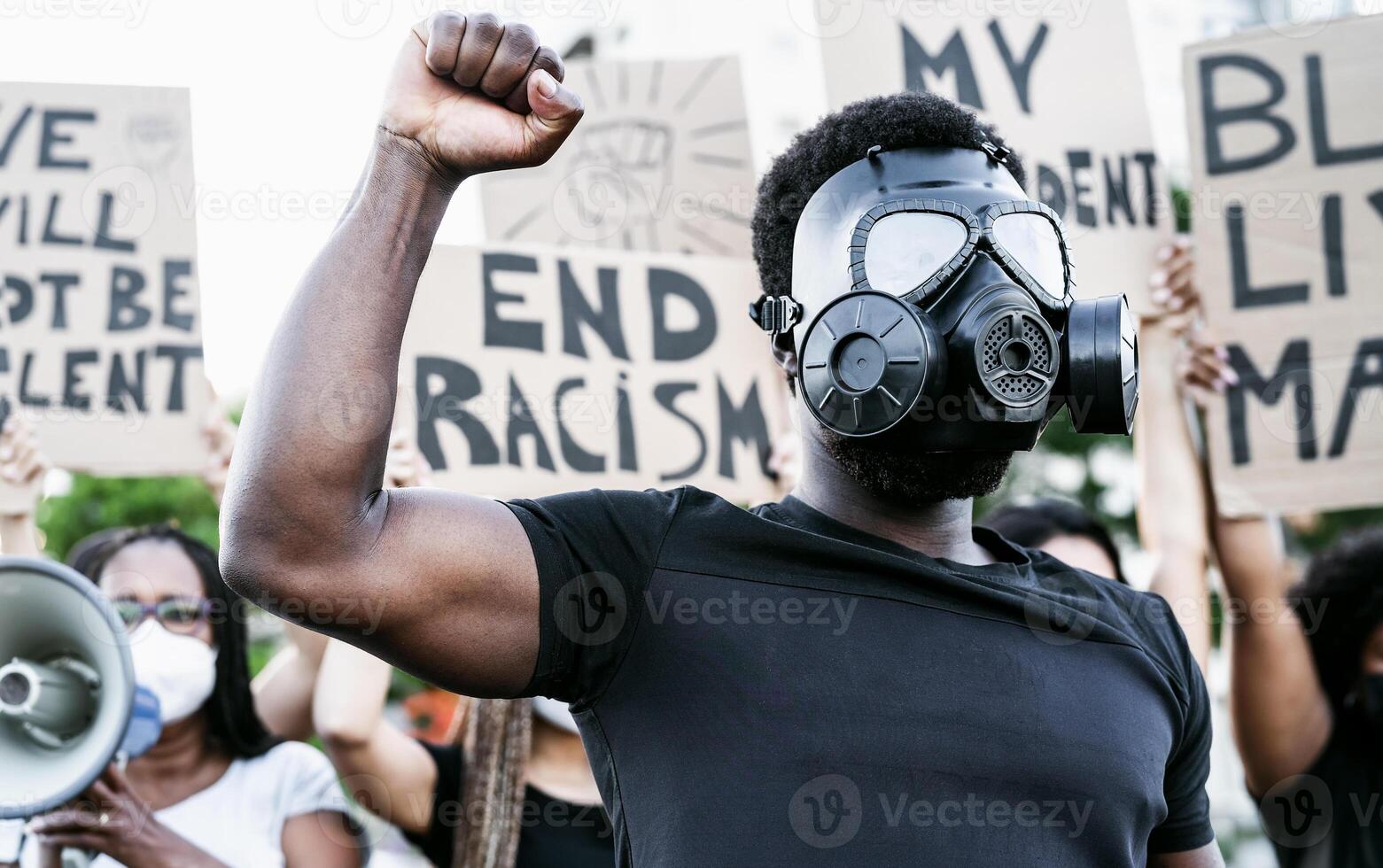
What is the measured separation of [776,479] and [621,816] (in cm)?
255

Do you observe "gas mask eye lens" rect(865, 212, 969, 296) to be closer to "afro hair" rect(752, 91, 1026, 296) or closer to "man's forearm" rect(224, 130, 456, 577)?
"afro hair" rect(752, 91, 1026, 296)

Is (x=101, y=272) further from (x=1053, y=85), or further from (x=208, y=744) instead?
(x=1053, y=85)

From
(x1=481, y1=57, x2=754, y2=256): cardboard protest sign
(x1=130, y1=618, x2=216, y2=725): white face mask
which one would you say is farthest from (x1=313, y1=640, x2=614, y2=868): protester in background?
(x1=481, y1=57, x2=754, y2=256): cardboard protest sign

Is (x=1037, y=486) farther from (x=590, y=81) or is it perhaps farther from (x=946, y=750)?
(x=946, y=750)

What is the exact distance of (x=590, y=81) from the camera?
482 centimetres

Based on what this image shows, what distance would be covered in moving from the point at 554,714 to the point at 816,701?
214 centimetres

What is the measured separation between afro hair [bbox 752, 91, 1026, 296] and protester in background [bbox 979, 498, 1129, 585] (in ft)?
5.89

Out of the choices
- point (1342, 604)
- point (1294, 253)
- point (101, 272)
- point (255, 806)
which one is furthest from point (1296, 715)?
point (101, 272)

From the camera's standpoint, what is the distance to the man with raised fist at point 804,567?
154 centimetres

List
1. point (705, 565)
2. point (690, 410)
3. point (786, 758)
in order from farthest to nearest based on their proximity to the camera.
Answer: point (690, 410)
point (705, 565)
point (786, 758)

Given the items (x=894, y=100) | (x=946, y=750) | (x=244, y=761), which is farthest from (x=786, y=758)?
(x=244, y=761)

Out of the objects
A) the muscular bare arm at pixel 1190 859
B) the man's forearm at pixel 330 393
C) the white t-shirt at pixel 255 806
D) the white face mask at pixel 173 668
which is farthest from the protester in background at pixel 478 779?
the man's forearm at pixel 330 393

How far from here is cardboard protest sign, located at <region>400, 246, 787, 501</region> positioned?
4.06 metres

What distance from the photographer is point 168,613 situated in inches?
142
